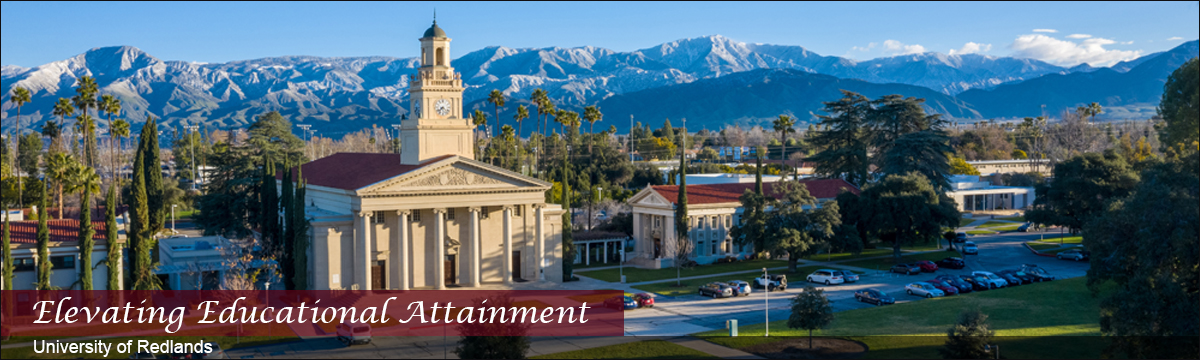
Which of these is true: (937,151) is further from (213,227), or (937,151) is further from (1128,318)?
(213,227)

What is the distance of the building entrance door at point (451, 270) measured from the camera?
5906 centimetres

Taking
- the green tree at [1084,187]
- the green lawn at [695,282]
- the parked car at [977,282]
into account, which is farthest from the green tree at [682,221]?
the green tree at [1084,187]

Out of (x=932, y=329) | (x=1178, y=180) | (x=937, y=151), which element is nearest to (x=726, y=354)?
(x=932, y=329)

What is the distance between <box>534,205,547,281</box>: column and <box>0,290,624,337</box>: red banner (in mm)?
7525

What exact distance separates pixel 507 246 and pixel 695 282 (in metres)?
13.2

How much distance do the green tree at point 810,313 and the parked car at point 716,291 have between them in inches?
592

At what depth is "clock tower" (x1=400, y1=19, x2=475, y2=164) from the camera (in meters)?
59.5

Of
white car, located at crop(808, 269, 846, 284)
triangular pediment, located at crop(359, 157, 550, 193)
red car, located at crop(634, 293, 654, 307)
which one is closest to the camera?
red car, located at crop(634, 293, 654, 307)

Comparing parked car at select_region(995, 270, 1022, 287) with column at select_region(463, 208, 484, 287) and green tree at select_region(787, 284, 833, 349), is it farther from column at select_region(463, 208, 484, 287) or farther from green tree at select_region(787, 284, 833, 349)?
column at select_region(463, 208, 484, 287)

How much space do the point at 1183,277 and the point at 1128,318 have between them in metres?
3.06

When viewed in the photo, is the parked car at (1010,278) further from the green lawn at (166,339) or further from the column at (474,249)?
the green lawn at (166,339)

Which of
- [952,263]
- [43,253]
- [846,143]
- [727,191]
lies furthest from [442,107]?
[846,143]

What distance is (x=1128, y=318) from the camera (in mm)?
36094

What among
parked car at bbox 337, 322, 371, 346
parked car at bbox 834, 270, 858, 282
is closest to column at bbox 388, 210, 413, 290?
parked car at bbox 337, 322, 371, 346
